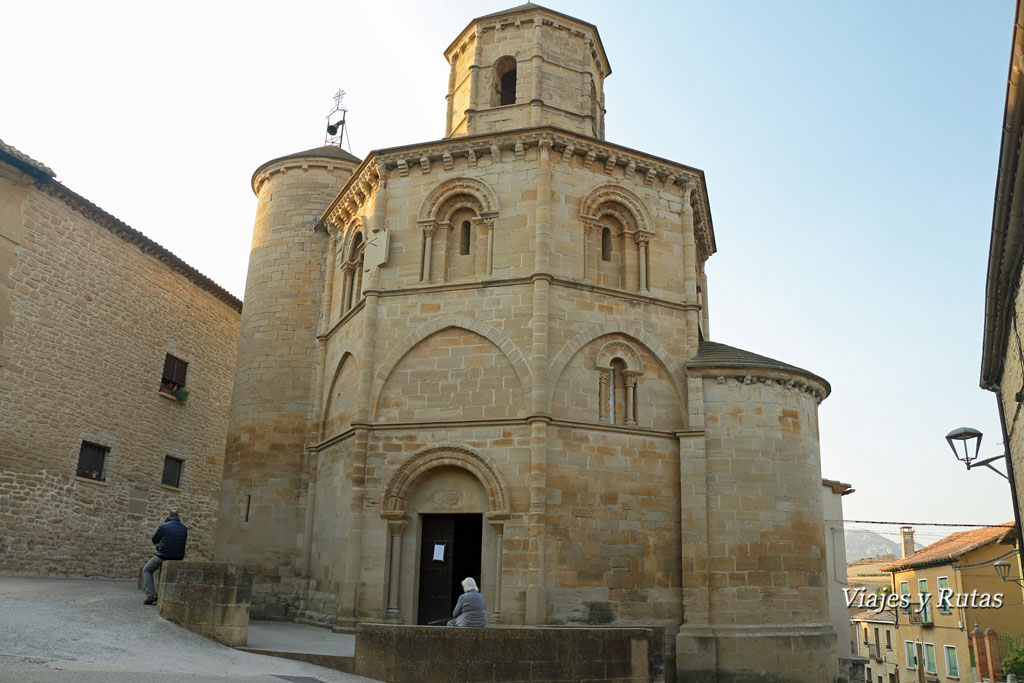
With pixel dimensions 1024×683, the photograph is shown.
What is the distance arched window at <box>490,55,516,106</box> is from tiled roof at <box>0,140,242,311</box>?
35.5 feet

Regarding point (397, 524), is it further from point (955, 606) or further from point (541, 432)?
point (955, 606)

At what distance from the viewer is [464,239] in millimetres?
17125

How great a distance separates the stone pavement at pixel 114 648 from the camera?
7.69 metres

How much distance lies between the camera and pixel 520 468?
1473 cm

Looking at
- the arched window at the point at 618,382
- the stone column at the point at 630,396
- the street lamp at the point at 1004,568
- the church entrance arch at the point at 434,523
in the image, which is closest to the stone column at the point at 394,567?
the church entrance arch at the point at 434,523

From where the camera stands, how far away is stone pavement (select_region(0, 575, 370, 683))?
7.69m

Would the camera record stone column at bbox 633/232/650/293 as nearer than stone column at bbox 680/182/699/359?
No

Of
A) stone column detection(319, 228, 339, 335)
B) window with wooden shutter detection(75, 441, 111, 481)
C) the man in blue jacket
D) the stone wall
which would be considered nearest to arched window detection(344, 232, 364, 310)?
stone column detection(319, 228, 339, 335)

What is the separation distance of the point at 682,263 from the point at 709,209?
9.71 feet

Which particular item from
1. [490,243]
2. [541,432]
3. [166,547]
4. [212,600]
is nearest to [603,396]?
[541,432]

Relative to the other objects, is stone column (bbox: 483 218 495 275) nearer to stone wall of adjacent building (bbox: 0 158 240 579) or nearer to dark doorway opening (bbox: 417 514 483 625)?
dark doorway opening (bbox: 417 514 483 625)

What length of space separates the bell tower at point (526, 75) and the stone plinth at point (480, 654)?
11.8 meters

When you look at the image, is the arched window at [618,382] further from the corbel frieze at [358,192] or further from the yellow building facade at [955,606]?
the yellow building facade at [955,606]

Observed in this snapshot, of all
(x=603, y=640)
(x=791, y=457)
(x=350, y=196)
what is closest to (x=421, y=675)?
(x=603, y=640)
